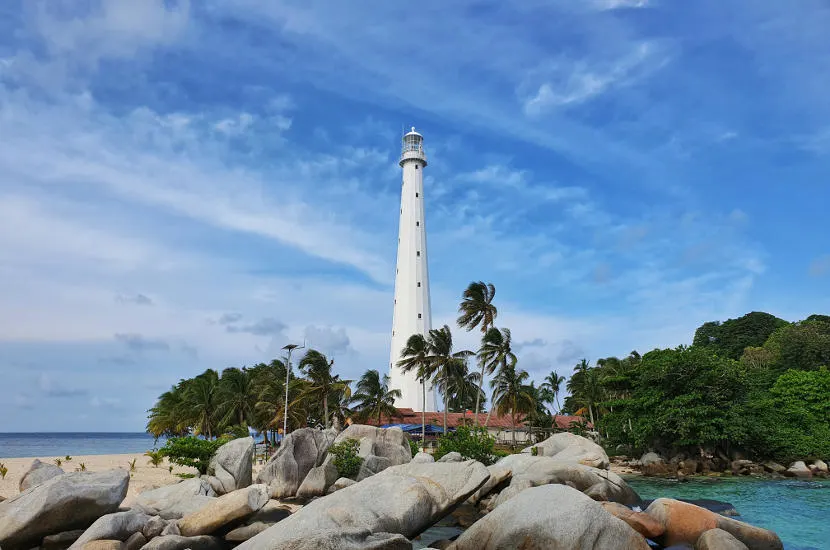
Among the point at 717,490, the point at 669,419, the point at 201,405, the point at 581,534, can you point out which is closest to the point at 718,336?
the point at 669,419

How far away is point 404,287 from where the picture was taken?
195ft

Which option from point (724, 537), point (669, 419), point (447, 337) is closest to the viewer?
point (724, 537)

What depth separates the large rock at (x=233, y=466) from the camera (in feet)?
80.1

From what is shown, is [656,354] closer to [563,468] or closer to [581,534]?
[563,468]

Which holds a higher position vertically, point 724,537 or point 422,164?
point 422,164

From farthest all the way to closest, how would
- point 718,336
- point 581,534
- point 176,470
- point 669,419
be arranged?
point 718,336
point 669,419
point 176,470
point 581,534

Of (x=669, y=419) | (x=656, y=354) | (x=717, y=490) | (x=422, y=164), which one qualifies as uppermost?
(x=422, y=164)

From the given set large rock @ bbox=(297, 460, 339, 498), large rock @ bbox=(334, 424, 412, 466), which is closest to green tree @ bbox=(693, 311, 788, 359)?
large rock @ bbox=(334, 424, 412, 466)

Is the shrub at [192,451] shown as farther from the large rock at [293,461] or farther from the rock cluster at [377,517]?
the rock cluster at [377,517]

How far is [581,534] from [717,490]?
22.1 m

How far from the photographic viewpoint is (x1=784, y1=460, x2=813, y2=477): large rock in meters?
38.0

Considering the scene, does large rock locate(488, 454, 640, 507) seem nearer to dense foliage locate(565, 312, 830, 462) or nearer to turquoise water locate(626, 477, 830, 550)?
turquoise water locate(626, 477, 830, 550)

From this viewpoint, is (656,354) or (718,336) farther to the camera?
(718,336)

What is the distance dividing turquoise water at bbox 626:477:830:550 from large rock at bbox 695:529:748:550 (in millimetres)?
4835
